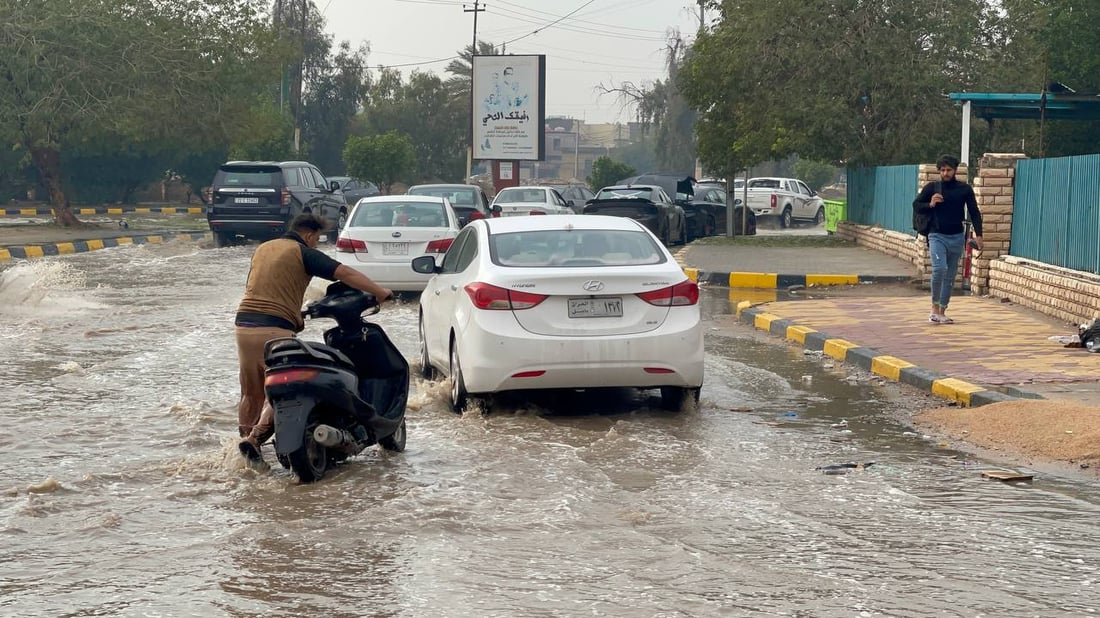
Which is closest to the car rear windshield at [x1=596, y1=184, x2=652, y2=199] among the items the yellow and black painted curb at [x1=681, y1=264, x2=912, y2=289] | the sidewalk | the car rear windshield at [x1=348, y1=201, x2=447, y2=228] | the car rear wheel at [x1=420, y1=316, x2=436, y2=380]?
the yellow and black painted curb at [x1=681, y1=264, x2=912, y2=289]

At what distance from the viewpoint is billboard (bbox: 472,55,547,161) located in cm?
5016

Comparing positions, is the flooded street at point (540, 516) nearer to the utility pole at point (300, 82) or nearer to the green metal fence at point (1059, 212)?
the green metal fence at point (1059, 212)

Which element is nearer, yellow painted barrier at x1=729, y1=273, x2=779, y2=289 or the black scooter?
the black scooter

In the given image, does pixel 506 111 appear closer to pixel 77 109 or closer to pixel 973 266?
pixel 77 109

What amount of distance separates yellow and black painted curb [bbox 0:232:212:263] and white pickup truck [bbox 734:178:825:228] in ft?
62.8

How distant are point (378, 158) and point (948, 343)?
44114mm

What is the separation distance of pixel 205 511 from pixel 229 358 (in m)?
5.92

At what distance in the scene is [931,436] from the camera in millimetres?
9117

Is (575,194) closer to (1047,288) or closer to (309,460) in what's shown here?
(1047,288)

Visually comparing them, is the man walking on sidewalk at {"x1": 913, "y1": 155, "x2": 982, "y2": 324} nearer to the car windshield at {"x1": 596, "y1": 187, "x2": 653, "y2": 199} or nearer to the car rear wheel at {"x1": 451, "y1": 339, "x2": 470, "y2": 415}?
the car rear wheel at {"x1": 451, "y1": 339, "x2": 470, "y2": 415}

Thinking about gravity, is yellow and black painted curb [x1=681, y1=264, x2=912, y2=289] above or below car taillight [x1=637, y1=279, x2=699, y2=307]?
below

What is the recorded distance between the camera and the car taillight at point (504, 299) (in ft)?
30.9

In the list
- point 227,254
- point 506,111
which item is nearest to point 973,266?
point 227,254

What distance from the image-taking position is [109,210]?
47656 millimetres
